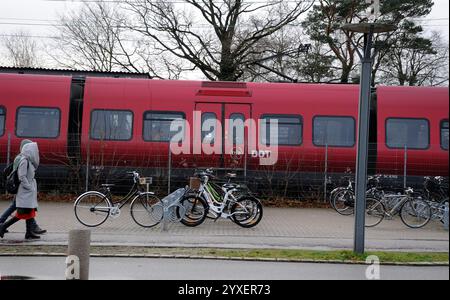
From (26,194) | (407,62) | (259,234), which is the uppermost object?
(407,62)

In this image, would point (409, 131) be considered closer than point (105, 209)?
No

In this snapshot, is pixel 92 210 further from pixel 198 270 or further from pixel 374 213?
pixel 374 213

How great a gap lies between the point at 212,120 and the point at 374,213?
585 cm

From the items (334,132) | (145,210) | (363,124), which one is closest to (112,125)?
(145,210)

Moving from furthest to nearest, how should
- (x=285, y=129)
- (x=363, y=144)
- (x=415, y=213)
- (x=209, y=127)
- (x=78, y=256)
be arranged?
(x=285, y=129) < (x=209, y=127) < (x=415, y=213) < (x=363, y=144) < (x=78, y=256)

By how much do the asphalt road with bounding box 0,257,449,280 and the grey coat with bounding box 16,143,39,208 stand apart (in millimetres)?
1798

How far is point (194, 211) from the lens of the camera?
1206cm

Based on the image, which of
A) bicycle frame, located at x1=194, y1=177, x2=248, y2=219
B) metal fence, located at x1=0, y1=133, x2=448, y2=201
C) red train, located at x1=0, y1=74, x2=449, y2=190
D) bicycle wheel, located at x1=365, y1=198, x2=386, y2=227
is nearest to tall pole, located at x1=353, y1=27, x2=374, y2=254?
bicycle frame, located at x1=194, y1=177, x2=248, y2=219

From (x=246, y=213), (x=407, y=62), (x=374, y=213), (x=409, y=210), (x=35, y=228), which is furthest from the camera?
(x=407, y=62)

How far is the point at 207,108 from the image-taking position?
16.9m

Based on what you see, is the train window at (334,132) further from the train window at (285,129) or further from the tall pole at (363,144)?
the tall pole at (363,144)

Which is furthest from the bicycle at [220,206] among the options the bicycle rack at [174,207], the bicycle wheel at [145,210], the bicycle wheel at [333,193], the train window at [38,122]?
the train window at [38,122]
